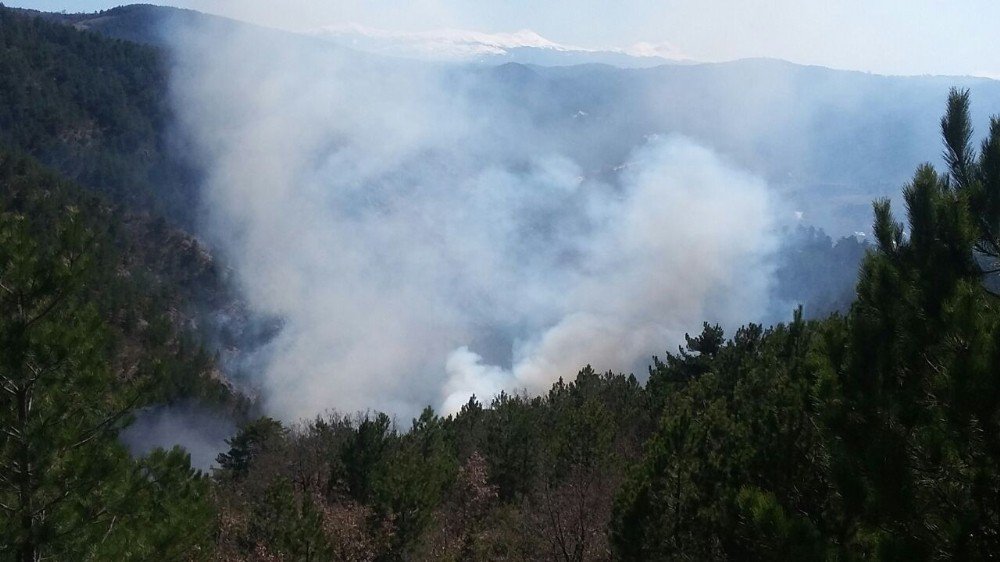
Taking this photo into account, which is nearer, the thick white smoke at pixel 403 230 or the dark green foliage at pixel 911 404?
the dark green foliage at pixel 911 404

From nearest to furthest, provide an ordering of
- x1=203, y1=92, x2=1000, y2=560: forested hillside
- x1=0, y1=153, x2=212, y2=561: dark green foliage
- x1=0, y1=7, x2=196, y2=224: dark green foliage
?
x1=203, y1=92, x2=1000, y2=560: forested hillside, x1=0, y1=153, x2=212, y2=561: dark green foliage, x1=0, y1=7, x2=196, y2=224: dark green foliage

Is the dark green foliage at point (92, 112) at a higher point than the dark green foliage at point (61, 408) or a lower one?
higher

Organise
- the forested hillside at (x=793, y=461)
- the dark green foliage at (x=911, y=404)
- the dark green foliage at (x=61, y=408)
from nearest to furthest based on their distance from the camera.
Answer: the dark green foliage at (x=911, y=404) → the forested hillside at (x=793, y=461) → the dark green foliage at (x=61, y=408)

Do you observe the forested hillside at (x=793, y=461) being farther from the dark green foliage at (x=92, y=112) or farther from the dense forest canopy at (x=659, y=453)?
the dark green foliage at (x=92, y=112)

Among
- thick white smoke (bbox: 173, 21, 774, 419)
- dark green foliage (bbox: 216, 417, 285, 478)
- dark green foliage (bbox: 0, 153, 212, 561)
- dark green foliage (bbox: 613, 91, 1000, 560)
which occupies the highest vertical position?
thick white smoke (bbox: 173, 21, 774, 419)

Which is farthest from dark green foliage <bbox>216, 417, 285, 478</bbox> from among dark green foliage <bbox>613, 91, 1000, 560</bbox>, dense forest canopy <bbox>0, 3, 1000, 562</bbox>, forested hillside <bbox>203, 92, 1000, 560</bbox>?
dark green foliage <bbox>613, 91, 1000, 560</bbox>

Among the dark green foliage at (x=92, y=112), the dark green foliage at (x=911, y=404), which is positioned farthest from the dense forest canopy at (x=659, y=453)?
the dark green foliage at (x=92, y=112)

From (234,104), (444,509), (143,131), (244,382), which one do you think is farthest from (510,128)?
(444,509)

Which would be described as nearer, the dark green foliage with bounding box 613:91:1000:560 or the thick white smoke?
the dark green foliage with bounding box 613:91:1000:560

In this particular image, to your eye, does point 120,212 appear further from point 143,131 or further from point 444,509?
point 444,509

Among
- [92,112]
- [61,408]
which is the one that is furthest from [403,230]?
[61,408]

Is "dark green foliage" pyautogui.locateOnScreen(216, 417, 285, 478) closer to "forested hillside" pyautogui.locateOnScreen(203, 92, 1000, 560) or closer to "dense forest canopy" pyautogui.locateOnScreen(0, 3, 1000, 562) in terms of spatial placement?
"dense forest canopy" pyautogui.locateOnScreen(0, 3, 1000, 562)

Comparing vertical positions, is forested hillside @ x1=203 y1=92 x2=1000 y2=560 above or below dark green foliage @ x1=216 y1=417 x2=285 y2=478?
below

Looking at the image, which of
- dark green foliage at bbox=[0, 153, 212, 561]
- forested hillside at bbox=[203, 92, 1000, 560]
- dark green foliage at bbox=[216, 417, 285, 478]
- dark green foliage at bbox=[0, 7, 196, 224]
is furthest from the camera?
dark green foliage at bbox=[0, 7, 196, 224]
